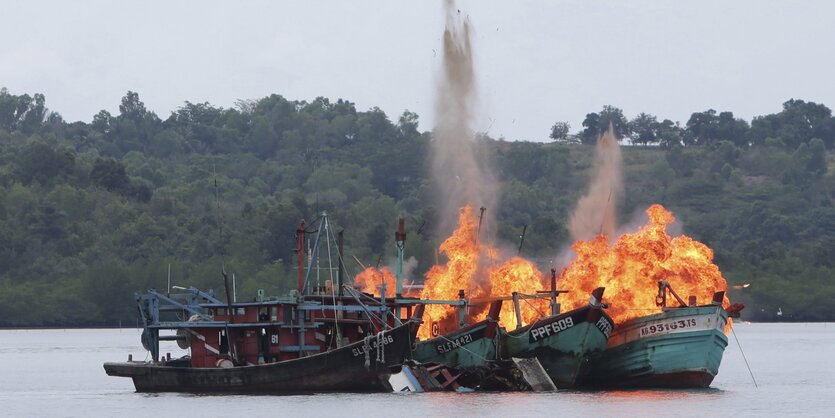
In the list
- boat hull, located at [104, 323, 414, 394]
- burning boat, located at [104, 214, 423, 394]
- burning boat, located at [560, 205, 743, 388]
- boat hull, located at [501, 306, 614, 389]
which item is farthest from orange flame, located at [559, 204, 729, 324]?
boat hull, located at [104, 323, 414, 394]

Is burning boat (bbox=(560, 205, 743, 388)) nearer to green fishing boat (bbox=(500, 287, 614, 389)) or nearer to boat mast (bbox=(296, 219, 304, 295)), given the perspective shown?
green fishing boat (bbox=(500, 287, 614, 389))

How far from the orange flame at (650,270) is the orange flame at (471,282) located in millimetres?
3930

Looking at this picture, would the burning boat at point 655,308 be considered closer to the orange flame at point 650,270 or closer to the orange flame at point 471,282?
the orange flame at point 650,270

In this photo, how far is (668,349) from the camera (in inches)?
3105

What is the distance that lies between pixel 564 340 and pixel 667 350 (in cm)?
472

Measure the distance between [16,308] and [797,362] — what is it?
10226 cm

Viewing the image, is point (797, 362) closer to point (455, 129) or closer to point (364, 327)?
point (455, 129)

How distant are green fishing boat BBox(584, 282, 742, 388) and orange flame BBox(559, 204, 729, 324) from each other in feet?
5.27

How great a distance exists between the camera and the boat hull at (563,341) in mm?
77938

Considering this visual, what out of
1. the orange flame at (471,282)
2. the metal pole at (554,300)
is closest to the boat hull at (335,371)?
the metal pole at (554,300)

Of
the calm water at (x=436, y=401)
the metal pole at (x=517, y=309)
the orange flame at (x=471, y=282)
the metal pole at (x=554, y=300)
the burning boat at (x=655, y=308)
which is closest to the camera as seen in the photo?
the calm water at (x=436, y=401)

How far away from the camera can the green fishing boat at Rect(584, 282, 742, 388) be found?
256 ft

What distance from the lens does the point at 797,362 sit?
127875 mm

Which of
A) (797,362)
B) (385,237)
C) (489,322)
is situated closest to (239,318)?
(489,322)
